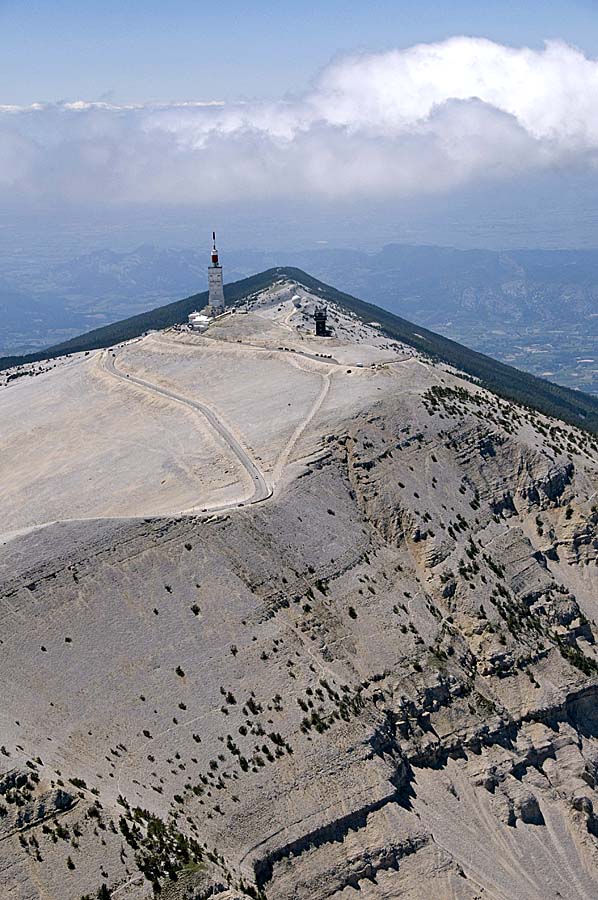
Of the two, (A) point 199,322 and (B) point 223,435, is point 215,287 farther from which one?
(B) point 223,435

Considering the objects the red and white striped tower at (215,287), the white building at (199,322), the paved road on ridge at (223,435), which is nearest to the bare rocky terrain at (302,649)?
the paved road on ridge at (223,435)

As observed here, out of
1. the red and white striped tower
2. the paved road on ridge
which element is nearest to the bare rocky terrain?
the paved road on ridge

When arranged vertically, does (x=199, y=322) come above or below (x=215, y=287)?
below

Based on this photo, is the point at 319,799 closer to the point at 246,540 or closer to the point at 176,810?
the point at 176,810

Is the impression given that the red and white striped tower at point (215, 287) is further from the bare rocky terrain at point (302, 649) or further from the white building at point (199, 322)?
the bare rocky terrain at point (302, 649)

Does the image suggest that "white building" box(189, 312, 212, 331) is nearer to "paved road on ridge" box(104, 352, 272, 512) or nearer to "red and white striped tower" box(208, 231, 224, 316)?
"red and white striped tower" box(208, 231, 224, 316)

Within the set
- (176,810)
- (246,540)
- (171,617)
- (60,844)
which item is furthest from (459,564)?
(60,844)

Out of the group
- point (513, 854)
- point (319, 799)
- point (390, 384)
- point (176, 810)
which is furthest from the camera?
A: point (390, 384)

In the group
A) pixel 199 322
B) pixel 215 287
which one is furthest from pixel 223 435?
pixel 215 287
